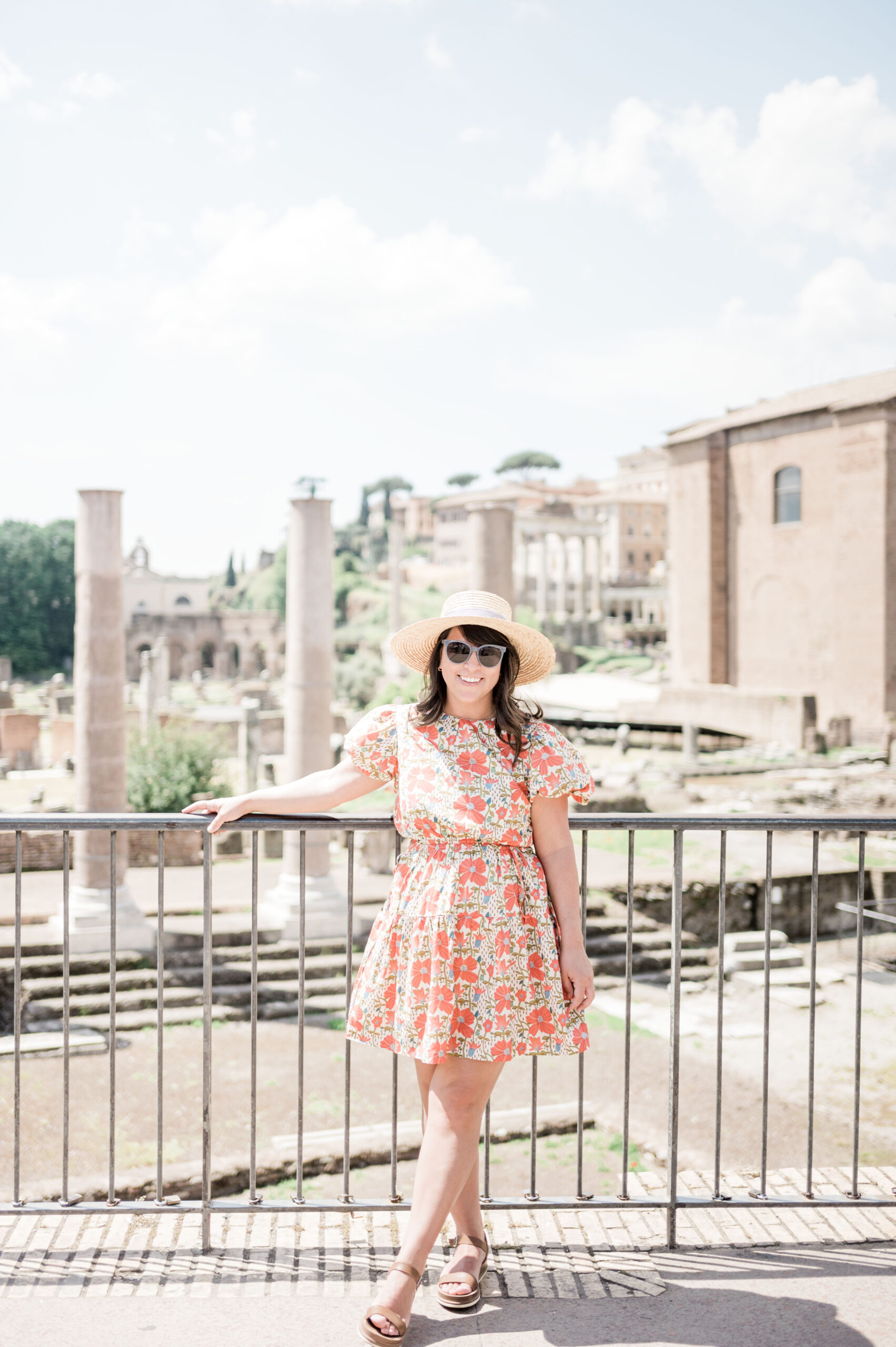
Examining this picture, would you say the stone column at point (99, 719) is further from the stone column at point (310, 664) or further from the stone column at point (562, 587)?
the stone column at point (562, 587)

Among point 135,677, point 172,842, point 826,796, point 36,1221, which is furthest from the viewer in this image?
point 135,677

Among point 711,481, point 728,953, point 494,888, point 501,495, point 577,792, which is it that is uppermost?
point 501,495

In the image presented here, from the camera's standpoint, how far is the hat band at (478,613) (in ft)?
8.45

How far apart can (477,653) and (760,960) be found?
10.3 m

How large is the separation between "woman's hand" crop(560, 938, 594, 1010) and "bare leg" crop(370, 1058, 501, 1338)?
0.71ft

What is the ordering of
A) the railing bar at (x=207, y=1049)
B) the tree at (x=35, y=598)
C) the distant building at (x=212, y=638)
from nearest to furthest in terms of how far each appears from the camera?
the railing bar at (x=207, y=1049)
the tree at (x=35, y=598)
the distant building at (x=212, y=638)

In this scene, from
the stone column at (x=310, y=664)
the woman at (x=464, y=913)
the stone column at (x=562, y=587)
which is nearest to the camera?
the woman at (x=464, y=913)

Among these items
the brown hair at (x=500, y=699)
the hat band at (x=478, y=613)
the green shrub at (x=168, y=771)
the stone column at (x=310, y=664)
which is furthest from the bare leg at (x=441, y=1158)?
the green shrub at (x=168, y=771)

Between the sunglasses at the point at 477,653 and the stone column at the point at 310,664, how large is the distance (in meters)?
9.59

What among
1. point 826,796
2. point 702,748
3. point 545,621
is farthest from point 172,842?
point 545,621

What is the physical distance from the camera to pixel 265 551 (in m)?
90.2

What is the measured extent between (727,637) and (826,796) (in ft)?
49.7

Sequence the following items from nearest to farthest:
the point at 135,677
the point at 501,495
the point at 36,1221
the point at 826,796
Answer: the point at 36,1221 < the point at 826,796 < the point at 135,677 < the point at 501,495

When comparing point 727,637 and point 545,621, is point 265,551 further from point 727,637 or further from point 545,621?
point 727,637
